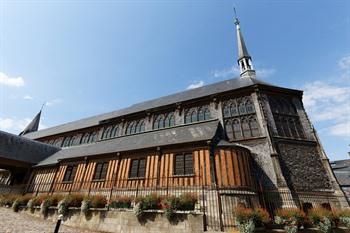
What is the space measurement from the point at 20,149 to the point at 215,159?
67.2 ft

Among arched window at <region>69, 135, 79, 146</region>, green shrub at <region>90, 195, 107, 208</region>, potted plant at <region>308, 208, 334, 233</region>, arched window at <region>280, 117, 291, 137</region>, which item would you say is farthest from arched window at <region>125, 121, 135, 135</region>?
potted plant at <region>308, 208, 334, 233</region>

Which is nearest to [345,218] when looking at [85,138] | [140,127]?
[140,127]

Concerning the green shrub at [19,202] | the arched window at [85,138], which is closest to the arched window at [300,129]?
the green shrub at [19,202]

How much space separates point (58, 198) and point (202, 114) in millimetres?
13115

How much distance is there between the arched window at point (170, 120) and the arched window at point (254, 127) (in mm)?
7444

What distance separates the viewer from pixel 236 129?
15.8 m

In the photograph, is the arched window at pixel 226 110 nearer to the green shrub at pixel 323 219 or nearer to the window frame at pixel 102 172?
the green shrub at pixel 323 219

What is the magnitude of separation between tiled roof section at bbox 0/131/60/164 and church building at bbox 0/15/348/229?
84mm

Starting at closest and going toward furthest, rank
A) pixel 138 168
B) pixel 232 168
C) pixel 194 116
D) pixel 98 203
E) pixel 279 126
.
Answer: pixel 98 203, pixel 232 168, pixel 138 168, pixel 279 126, pixel 194 116

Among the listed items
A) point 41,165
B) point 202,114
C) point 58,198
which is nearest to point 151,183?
point 58,198

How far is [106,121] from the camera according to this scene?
73.5 ft

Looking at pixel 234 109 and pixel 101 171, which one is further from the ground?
pixel 234 109

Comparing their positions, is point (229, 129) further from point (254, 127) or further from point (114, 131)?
point (114, 131)

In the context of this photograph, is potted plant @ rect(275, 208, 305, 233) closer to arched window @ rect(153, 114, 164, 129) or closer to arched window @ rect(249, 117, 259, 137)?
arched window @ rect(249, 117, 259, 137)
